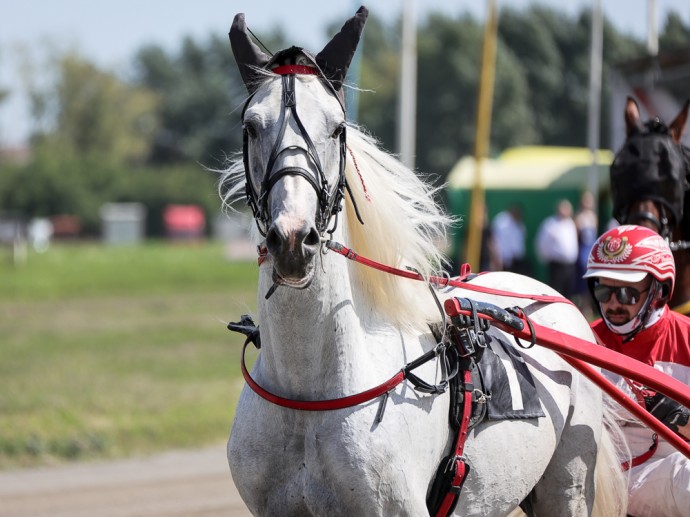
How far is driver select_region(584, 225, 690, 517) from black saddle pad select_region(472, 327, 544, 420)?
1.70ft

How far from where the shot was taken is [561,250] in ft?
50.7

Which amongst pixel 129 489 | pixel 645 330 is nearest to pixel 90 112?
pixel 129 489

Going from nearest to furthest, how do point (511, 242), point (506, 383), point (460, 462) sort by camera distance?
point (460, 462) < point (506, 383) < point (511, 242)

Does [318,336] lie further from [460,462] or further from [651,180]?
[651,180]

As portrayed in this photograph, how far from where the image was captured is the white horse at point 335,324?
2.86 metres

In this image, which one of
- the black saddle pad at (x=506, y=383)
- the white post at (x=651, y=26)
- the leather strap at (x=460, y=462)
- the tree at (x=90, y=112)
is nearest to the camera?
the leather strap at (x=460, y=462)

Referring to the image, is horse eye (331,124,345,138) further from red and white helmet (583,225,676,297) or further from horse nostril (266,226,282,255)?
red and white helmet (583,225,676,297)

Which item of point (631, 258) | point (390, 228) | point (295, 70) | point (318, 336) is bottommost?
point (318, 336)

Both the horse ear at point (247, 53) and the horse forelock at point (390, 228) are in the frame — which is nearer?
the horse ear at point (247, 53)

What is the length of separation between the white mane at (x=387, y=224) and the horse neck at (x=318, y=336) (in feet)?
0.48

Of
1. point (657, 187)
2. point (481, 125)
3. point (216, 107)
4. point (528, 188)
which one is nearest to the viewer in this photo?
point (657, 187)

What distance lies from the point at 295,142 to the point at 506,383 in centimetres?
118

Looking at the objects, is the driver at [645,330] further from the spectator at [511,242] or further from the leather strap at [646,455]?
the spectator at [511,242]

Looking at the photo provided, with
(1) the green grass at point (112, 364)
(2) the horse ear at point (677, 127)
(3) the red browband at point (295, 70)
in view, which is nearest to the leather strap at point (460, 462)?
(1) the green grass at point (112, 364)
